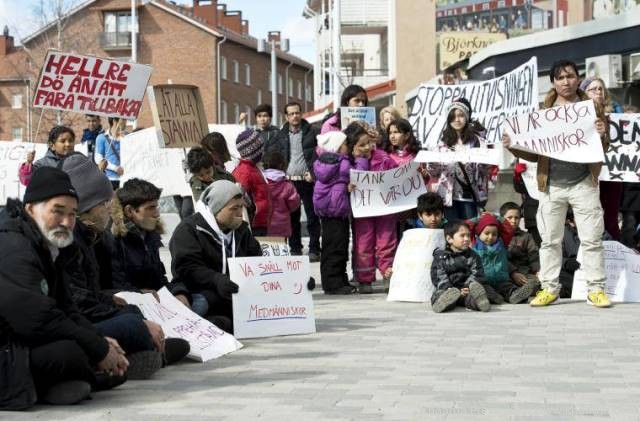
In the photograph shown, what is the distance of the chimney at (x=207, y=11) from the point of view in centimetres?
8938

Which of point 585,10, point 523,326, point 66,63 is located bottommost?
point 523,326

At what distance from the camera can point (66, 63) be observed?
12875 mm

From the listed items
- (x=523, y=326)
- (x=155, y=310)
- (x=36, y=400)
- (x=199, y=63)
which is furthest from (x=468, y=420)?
(x=199, y=63)

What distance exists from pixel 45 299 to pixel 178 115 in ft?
22.3

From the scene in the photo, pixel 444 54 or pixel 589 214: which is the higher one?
pixel 444 54

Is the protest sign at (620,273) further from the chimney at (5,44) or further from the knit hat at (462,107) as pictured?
the chimney at (5,44)

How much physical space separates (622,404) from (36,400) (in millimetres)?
2778

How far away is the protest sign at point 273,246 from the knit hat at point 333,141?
2.78 metres

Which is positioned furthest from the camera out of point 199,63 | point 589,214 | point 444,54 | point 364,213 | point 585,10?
point 199,63

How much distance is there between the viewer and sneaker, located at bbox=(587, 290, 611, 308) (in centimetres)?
1086

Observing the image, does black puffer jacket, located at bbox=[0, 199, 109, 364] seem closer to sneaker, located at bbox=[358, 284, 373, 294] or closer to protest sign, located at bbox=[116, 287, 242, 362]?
protest sign, located at bbox=[116, 287, 242, 362]

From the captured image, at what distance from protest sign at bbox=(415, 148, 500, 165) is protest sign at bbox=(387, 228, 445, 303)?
0.88 meters

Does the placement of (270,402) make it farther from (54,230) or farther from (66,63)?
(66,63)

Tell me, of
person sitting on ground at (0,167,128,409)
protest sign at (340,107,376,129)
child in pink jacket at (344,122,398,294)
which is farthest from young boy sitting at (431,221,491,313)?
person sitting on ground at (0,167,128,409)
